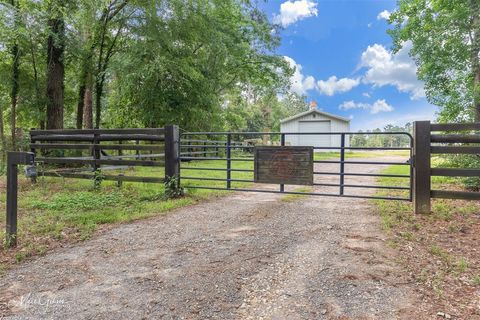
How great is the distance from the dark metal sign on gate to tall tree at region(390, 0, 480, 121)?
493 cm

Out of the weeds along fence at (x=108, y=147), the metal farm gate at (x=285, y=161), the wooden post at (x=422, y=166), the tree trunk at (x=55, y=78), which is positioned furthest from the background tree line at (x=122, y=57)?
the wooden post at (x=422, y=166)

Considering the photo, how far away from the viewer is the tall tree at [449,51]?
8.39 metres

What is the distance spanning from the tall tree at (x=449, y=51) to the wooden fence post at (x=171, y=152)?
6.95 meters

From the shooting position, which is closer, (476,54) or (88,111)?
(476,54)

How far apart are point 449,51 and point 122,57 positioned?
11.3 m

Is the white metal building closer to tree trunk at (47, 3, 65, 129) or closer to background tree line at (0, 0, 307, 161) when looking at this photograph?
background tree line at (0, 0, 307, 161)

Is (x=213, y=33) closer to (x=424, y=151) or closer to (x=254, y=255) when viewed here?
(x=424, y=151)

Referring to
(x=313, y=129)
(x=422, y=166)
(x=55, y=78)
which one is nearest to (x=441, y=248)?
(x=422, y=166)

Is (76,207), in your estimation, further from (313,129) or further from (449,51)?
(313,129)

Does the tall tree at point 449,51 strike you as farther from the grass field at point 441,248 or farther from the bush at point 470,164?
the grass field at point 441,248

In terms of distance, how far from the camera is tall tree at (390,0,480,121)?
8.39 m

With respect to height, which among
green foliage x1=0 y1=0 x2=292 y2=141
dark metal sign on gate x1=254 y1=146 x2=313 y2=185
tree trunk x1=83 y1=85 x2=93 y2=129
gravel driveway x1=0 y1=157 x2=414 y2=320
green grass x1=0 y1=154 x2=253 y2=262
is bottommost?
gravel driveway x1=0 y1=157 x2=414 y2=320

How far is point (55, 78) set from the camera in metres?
10.9

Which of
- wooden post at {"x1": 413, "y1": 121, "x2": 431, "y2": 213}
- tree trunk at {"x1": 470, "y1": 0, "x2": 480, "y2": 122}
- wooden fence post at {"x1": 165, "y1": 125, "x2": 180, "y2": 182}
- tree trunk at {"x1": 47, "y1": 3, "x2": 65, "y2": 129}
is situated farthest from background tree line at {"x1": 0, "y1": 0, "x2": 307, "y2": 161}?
wooden post at {"x1": 413, "y1": 121, "x2": 431, "y2": 213}
